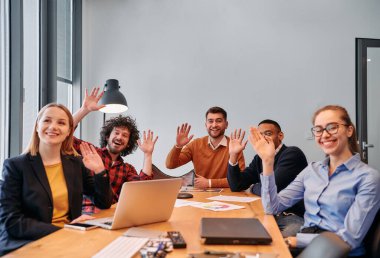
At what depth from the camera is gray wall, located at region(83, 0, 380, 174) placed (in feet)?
14.9

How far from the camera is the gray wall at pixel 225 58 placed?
455 centimetres

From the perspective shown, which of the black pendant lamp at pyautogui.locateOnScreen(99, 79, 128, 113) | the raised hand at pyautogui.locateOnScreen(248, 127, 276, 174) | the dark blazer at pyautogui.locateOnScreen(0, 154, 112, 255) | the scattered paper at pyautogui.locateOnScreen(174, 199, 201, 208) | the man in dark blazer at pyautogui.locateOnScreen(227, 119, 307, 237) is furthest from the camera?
the black pendant lamp at pyautogui.locateOnScreen(99, 79, 128, 113)

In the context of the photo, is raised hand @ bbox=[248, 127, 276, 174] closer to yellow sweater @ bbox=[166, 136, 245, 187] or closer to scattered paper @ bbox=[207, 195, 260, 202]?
scattered paper @ bbox=[207, 195, 260, 202]

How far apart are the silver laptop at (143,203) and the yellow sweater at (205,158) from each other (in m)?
1.76

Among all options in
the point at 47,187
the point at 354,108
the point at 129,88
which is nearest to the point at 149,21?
the point at 129,88

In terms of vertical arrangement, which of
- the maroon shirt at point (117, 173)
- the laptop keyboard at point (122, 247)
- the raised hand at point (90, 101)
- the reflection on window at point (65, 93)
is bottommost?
the laptop keyboard at point (122, 247)

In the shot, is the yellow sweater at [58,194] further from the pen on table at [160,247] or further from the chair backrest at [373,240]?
the chair backrest at [373,240]

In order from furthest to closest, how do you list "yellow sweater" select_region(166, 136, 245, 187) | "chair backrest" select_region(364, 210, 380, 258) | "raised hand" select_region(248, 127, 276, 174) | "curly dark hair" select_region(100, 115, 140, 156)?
"yellow sweater" select_region(166, 136, 245, 187) < "curly dark hair" select_region(100, 115, 140, 156) < "raised hand" select_region(248, 127, 276, 174) < "chair backrest" select_region(364, 210, 380, 258)

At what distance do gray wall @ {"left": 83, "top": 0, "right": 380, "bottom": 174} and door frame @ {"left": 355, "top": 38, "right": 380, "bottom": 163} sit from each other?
0.24 ft

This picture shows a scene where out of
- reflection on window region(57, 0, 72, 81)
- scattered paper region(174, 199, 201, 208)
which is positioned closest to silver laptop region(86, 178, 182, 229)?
scattered paper region(174, 199, 201, 208)

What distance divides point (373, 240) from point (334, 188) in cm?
34

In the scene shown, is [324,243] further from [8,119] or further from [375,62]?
[375,62]

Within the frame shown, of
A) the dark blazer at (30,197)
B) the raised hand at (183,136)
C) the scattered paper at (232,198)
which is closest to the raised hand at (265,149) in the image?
the scattered paper at (232,198)

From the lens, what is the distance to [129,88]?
4.62 meters
